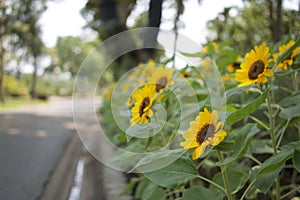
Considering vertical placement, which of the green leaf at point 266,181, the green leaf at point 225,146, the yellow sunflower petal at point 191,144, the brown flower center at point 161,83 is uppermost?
the brown flower center at point 161,83

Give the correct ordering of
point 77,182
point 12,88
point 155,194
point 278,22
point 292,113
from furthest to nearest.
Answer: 1. point 12,88
2. point 77,182
3. point 278,22
4. point 155,194
5. point 292,113

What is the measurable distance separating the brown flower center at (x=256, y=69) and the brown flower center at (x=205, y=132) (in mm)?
260

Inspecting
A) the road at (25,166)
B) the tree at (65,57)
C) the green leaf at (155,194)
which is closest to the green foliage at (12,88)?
the tree at (65,57)

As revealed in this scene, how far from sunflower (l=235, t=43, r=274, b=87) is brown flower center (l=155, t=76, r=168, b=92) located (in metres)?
0.32

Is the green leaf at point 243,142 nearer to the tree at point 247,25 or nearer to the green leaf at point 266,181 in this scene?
the green leaf at point 266,181

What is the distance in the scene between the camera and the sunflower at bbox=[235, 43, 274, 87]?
0.93 m

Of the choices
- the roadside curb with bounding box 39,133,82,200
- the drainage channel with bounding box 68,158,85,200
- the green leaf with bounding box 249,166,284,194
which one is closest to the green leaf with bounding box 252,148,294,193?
the green leaf with bounding box 249,166,284,194

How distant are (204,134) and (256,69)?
0.96ft

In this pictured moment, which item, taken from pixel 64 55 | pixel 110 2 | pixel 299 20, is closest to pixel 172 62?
pixel 299 20

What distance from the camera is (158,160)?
0.83 m

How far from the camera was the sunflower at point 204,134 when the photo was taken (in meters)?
0.74

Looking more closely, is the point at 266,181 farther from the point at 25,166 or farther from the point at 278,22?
the point at 25,166

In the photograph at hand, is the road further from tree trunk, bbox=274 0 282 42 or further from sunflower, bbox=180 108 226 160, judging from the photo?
tree trunk, bbox=274 0 282 42

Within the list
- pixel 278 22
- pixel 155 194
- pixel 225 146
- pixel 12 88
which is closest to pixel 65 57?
pixel 12 88
